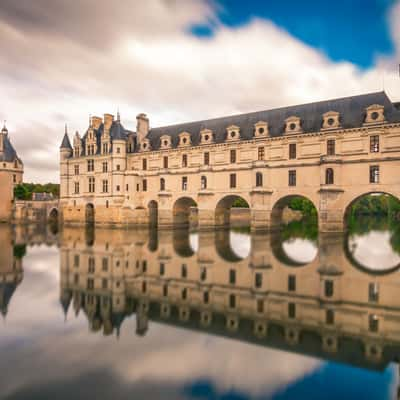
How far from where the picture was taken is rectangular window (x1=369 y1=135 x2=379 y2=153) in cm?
2633

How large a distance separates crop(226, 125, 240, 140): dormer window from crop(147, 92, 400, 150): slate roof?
70 centimetres

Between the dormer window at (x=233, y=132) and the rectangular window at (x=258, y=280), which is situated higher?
the dormer window at (x=233, y=132)

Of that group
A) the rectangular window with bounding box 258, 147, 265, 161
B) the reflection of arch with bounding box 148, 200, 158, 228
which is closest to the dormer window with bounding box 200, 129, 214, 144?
the rectangular window with bounding box 258, 147, 265, 161

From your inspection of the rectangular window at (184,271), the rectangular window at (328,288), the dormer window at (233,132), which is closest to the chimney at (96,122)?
the dormer window at (233,132)

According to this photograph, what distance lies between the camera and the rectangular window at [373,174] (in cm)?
2638

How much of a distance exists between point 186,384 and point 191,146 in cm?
3177

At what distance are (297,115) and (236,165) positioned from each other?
758 centimetres

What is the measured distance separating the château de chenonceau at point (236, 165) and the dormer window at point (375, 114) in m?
0.07

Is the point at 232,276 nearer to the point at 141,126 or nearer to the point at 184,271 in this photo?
the point at 184,271

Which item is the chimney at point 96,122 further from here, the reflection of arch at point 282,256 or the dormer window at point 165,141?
the reflection of arch at point 282,256

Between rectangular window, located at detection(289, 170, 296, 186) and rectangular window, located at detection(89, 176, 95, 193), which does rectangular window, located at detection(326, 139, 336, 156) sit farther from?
rectangular window, located at detection(89, 176, 95, 193)

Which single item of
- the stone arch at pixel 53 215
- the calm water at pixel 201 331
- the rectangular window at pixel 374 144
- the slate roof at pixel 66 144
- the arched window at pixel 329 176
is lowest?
the calm water at pixel 201 331

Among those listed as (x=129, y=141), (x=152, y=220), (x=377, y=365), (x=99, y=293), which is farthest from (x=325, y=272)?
(x=129, y=141)

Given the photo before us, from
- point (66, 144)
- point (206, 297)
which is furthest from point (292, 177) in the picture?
point (66, 144)
